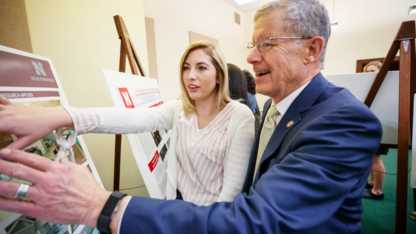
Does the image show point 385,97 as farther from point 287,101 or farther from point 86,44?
point 86,44

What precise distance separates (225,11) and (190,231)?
208 inches

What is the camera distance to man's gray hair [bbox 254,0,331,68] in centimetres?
82

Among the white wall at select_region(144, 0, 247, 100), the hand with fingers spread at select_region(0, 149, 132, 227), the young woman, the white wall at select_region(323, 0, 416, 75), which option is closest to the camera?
the hand with fingers spread at select_region(0, 149, 132, 227)

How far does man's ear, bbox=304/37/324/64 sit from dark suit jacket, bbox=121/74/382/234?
9.4 inches

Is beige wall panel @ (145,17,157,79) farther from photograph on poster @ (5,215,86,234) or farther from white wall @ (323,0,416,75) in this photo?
white wall @ (323,0,416,75)

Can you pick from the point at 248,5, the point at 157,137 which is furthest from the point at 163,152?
the point at 248,5

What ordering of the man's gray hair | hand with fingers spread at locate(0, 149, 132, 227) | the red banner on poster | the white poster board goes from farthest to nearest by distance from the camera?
the white poster board → the man's gray hair → the red banner on poster → hand with fingers spread at locate(0, 149, 132, 227)

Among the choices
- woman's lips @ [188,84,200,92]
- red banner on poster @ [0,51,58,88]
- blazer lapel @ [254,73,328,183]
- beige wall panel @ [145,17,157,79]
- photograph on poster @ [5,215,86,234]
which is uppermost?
beige wall panel @ [145,17,157,79]

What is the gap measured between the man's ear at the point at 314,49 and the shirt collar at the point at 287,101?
0.36ft

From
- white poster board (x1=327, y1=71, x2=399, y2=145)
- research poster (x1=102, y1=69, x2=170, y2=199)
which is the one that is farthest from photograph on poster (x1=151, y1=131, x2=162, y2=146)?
white poster board (x1=327, y1=71, x2=399, y2=145)

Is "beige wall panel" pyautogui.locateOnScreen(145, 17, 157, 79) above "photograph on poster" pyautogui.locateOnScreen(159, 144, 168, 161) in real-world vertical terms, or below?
above

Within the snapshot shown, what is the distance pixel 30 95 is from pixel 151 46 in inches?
99.3

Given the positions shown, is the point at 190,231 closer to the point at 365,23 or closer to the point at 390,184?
the point at 390,184

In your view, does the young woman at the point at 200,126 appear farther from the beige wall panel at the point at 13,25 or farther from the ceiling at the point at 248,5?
the ceiling at the point at 248,5
